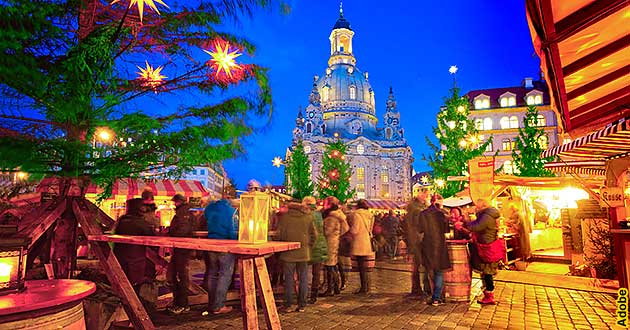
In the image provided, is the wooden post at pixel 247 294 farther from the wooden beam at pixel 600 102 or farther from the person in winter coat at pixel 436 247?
the wooden beam at pixel 600 102

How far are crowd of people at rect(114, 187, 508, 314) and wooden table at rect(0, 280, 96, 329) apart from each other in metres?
2.66

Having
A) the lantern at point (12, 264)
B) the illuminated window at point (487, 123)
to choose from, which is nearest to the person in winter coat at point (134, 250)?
the lantern at point (12, 264)

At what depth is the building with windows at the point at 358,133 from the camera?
8400 centimetres

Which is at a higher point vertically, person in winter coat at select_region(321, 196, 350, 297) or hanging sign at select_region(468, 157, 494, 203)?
hanging sign at select_region(468, 157, 494, 203)

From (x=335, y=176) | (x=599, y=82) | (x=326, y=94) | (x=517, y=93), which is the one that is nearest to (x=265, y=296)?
(x=599, y=82)

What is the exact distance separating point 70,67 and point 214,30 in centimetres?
176

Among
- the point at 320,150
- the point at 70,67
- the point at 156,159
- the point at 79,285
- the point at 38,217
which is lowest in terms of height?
the point at 79,285

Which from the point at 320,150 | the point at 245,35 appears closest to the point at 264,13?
the point at 245,35

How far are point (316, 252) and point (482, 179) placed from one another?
22.3 feet

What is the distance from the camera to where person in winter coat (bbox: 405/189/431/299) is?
321 inches

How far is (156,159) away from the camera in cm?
412

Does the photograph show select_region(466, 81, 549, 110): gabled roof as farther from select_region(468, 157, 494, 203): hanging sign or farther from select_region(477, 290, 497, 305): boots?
select_region(477, 290, 497, 305): boots

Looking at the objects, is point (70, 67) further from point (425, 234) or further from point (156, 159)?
point (425, 234)

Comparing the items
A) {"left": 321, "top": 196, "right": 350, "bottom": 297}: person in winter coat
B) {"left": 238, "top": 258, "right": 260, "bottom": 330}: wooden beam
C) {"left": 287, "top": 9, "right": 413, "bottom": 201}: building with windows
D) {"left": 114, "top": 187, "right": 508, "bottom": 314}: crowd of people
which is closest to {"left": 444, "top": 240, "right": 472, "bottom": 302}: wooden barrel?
{"left": 114, "top": 187, "right": 508, "bottom": 314}: crowd of people
